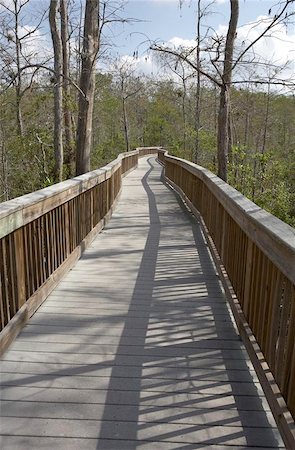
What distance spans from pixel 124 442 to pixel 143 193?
10100 millimetres

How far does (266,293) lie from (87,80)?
6560mm

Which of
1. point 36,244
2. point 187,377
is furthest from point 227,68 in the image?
point 187,377

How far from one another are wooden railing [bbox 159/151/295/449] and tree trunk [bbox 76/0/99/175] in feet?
15.6

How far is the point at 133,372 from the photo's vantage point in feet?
8.63

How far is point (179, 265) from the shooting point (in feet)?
16.0

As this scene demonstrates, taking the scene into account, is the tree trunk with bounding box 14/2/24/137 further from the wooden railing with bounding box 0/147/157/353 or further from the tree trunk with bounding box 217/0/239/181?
the wooden railing with bounding box 0/147/157/353

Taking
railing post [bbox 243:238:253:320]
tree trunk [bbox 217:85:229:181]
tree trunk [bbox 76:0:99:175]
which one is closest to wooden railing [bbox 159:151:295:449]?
railing post [bbox 243:238:253:320]

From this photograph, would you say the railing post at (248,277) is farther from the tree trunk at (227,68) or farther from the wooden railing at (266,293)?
the tree trunk at (227,68)

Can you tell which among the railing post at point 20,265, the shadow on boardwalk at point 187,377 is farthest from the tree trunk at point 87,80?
the railing post at point 20,265

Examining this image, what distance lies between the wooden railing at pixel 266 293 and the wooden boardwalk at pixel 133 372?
0.19m

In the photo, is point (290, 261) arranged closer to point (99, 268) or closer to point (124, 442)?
point (124, 442)

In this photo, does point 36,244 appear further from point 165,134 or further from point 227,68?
point 165,134

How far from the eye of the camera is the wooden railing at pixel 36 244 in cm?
281

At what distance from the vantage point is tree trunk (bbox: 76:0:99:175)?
7590 mm
